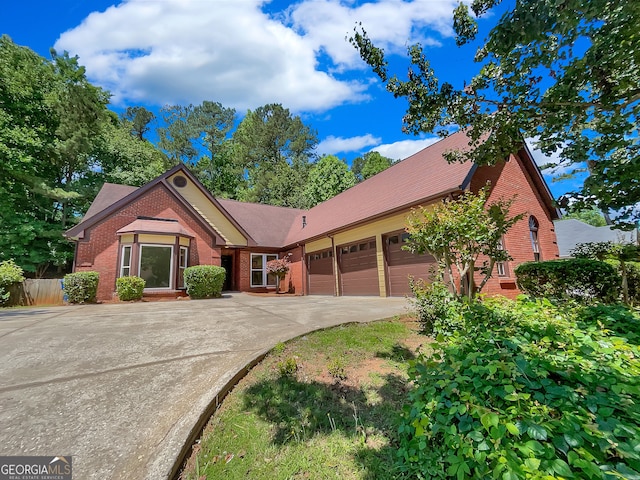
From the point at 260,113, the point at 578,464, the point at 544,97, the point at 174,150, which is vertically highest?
the point at 260,113

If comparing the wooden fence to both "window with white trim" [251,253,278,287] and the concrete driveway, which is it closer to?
the concrete driveway

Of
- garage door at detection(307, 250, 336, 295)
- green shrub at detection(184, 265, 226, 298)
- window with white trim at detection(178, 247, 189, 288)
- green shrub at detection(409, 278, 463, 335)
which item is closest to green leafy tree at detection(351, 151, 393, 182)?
garage door at detection(307, 250, 336, 295)

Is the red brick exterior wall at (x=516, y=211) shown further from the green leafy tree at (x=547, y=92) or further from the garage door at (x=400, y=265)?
the green leafy tree at (x=547, y=92)

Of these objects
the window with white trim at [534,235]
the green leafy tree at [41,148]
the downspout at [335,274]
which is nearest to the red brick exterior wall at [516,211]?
the window with white trim at [534,235]

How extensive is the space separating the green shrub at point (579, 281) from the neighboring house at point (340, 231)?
2.27 metres

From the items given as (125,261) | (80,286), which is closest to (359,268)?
(125,261)

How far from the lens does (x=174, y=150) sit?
117ft

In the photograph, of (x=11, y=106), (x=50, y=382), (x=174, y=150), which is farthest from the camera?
(x=174, y=150)

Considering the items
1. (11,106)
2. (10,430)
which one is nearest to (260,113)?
(11,106)

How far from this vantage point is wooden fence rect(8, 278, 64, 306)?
1156cm

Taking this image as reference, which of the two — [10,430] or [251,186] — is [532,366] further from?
[251,186]

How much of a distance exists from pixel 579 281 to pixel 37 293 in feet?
64.4

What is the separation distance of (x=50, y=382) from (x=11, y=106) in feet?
85.6

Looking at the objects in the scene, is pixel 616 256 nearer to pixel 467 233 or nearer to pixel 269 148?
pixel 467 233
